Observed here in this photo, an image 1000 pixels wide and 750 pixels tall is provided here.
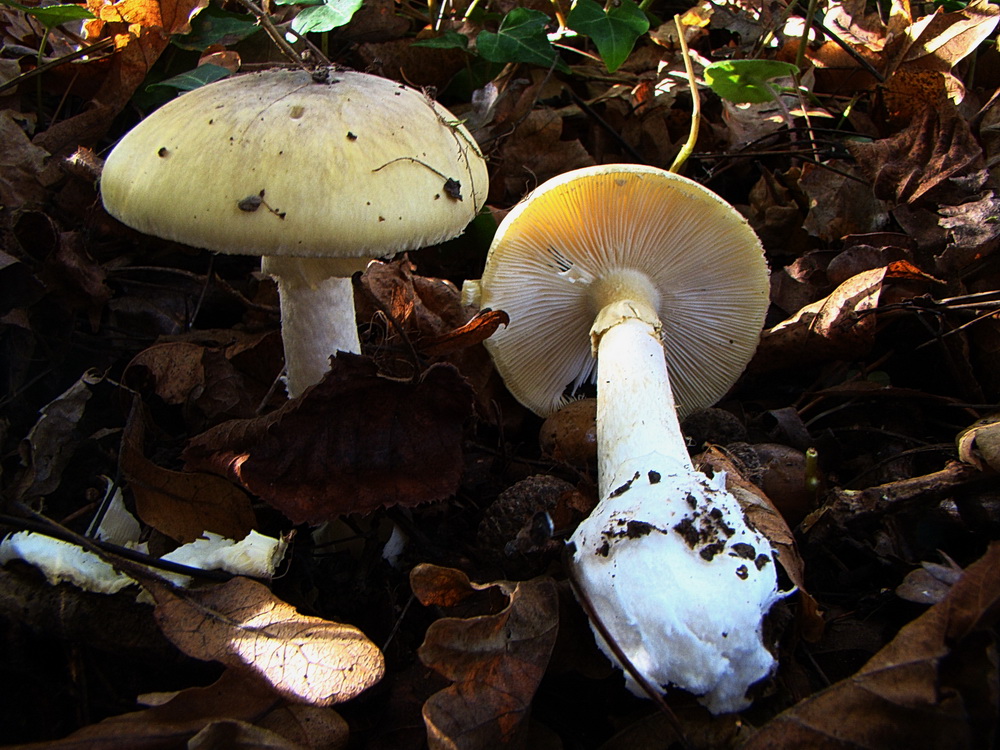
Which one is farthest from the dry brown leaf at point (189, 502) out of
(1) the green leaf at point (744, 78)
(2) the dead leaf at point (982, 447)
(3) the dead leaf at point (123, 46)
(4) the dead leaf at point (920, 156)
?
(4) the dead leaf at point (920, 156)

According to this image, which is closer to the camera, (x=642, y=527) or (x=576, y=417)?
(x=642, y=527)

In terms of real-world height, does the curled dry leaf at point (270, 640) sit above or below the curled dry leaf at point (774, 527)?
below

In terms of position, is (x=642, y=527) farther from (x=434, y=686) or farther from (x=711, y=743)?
(x=434, y=686)

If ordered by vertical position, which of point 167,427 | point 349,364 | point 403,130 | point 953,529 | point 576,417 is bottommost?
point 167,427

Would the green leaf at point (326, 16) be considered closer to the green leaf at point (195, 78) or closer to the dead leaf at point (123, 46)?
the green leaf at point (195, 78)

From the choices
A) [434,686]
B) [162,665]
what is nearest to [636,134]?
[434,686]

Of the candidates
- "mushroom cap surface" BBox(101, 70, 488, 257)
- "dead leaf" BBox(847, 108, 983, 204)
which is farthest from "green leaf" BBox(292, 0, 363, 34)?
"dead leaf" BBox(847, 108, 983, 204)

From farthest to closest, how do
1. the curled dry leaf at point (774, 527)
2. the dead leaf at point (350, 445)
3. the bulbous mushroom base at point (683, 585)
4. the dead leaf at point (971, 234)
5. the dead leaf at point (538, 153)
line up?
the dead leaf at point (538, 153)
the dead leaf at point (971, 234)
the dead leaf at point (350, 445)
the curled dry leaf at point (774, 527)
the bulbous mushroom base at point (683, 585)
